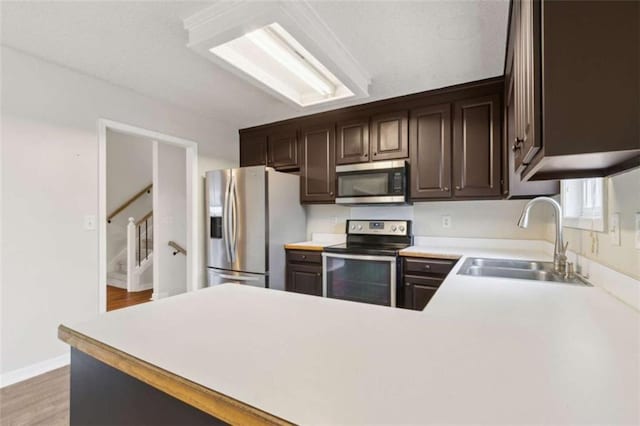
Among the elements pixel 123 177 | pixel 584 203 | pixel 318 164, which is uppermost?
Answer: pixel 123 177

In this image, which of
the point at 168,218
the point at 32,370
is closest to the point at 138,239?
the point at 168,218

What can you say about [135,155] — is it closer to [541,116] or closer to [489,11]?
[489,11]

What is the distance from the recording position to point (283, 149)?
11.7ft

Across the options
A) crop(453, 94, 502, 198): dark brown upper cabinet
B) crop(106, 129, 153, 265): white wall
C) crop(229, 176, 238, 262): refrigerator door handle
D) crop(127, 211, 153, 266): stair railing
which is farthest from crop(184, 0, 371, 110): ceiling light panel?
crop(106, 129, 153, 265): white wall

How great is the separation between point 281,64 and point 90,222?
2.00 m

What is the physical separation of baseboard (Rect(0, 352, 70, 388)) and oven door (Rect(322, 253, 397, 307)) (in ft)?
6.95

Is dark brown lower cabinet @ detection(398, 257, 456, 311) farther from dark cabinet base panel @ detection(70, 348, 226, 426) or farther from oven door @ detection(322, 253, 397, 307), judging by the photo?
dark cabinet base panel @ detection(70, 348, 226, 426)

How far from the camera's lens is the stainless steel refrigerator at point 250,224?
3.02m

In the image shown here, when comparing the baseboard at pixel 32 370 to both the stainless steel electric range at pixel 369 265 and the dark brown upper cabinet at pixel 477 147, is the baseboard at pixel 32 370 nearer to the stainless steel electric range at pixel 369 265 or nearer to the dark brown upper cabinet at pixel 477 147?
the stainless steel electric range at pixel 369 265

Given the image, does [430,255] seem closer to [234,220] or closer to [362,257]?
[362,257]

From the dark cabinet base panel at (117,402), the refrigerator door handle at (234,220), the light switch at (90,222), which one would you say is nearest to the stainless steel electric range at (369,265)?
the refrigerator door handle at (234,220)

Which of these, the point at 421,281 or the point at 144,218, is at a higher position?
the point at 144,218

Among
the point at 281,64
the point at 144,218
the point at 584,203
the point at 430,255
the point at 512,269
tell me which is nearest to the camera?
the point at 584,203

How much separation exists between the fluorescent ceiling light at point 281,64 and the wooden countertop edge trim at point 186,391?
1.68 meters
